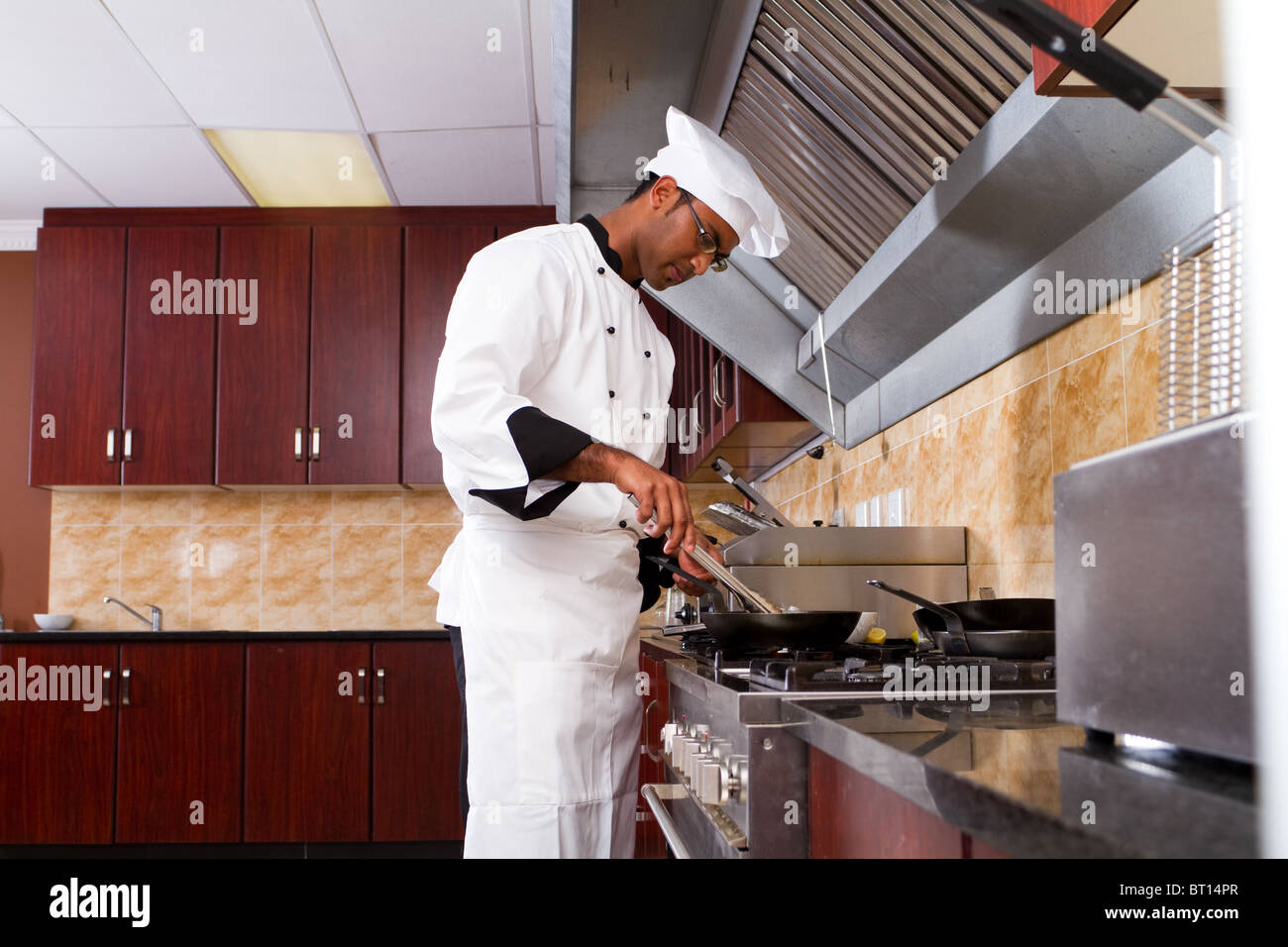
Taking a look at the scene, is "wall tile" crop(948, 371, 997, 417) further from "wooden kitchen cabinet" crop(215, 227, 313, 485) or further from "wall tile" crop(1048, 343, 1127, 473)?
"wooden kitchen cabinet" crop(215, 227, 313, 485)

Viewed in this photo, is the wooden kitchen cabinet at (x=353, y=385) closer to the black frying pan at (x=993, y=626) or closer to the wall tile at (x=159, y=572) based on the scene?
the wall tile at (x=159, y=572)

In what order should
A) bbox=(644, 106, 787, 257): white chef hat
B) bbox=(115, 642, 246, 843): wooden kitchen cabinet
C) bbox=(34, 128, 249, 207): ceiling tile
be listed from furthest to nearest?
bbox=(34, 128, 249, 207): ceiling tile < bbox=(115, 642, 246, 843): wooden kitchen cabinet < bbox=(644, 106, 787, 257): white chef hat

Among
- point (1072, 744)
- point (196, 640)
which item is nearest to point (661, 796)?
point (1072, 744)

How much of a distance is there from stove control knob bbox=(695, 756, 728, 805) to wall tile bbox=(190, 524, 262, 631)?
361 centimetres

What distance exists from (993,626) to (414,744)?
2553 mm

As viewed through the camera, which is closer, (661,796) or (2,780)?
(661,796)

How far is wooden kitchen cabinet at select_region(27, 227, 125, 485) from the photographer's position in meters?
4.18

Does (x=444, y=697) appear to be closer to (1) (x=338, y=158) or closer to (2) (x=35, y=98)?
(1) (x=338, y=158)

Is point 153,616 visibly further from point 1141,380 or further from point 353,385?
point 1141,380

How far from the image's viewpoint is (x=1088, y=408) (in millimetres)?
1580

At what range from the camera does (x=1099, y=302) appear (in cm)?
153

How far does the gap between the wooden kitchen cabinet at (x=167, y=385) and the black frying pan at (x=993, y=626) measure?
331 centimetres

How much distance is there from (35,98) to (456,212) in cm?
150

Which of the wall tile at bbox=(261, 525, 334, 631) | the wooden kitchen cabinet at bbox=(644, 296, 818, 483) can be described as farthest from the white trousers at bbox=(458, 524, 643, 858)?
the wall tile at bbox=(261, 525, 334, 631)
